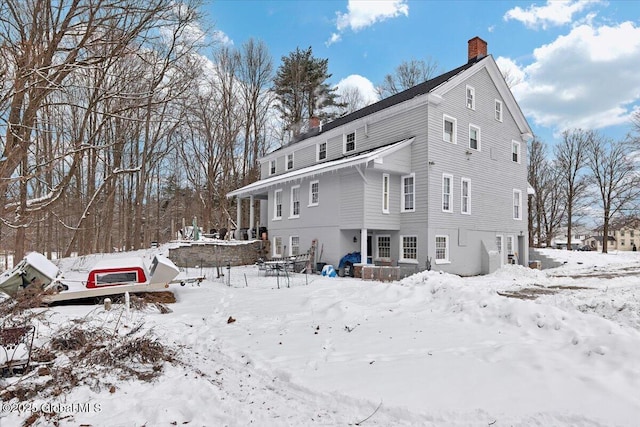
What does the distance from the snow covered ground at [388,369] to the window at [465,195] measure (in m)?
11.0

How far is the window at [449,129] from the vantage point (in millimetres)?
17797

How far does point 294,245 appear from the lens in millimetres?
20562

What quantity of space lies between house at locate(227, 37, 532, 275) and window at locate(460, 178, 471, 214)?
0.17 feet

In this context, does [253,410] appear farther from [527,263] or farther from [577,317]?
[527,263]

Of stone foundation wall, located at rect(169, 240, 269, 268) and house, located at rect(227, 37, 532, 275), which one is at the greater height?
house, located at rect(227, 37, 532, 275)

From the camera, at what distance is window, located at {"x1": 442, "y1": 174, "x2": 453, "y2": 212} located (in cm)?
1741

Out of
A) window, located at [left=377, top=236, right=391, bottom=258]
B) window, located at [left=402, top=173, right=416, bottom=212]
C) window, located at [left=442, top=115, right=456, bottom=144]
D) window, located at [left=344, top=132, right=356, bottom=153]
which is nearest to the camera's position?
window, located at [left=402, top=173, right=416, bottom=212]

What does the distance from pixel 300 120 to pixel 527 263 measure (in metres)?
22.5

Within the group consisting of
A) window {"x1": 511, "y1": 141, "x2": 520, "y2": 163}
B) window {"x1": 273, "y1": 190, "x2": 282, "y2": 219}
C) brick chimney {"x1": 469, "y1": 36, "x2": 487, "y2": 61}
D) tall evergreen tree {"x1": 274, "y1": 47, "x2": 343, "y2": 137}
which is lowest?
window {"x1": 273, "y1": 190, "x2": 282, "y2": 219}

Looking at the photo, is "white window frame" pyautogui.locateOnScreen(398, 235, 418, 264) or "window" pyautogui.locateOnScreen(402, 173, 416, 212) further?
"window" pyautogui.locateOnScreen(402, 173, 416, 212)

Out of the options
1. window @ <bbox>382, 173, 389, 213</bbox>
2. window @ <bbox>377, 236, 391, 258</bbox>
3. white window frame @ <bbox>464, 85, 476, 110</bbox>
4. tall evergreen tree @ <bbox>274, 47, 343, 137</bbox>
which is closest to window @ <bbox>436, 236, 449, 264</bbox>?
window @ <bbox>377, 236, 391, 258</bbox>

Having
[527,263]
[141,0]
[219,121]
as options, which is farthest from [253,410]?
[219,121]

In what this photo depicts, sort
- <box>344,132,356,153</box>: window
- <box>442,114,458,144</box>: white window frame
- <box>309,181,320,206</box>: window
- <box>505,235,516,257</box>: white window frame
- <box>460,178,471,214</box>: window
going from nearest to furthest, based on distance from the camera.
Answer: <box>442,114,458,144</box>: white window frame < <box>460,178,471,214</box>: window < <box>309,181,320,206</box>: window < <box>344,132,356,153</box>: window < <box>505,235,516,257</box>: white window frame

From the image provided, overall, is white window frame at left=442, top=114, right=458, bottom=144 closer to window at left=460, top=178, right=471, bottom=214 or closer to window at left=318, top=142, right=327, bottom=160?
window at left=460, top=178, right=471, bottom=214
